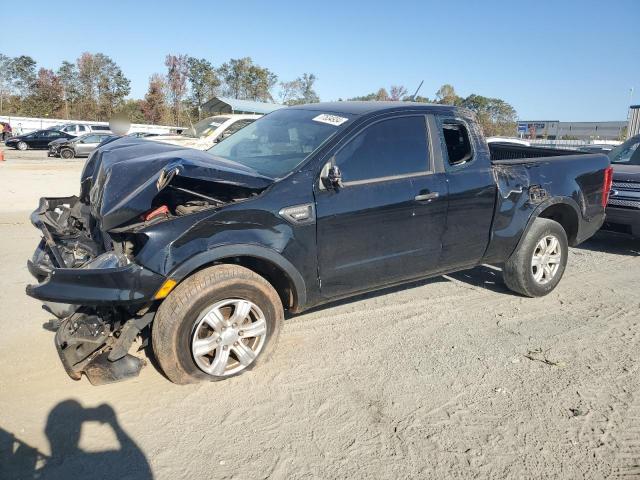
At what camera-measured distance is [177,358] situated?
126 inches

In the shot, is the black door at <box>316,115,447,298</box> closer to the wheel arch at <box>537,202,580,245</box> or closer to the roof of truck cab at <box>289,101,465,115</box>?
the roof of truck cab at <box>289,101,465,115</box>

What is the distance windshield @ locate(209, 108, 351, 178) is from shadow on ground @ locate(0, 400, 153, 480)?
201 cm

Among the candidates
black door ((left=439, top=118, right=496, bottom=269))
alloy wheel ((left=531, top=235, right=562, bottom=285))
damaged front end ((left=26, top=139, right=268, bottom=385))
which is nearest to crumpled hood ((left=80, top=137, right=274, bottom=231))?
damaged front end ((left=26, top=139, right=268, bottom=385))

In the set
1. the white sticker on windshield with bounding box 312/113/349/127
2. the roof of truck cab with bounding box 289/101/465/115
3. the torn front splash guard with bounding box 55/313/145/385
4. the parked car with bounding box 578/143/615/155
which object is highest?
the roof of truck cab with bounding box 289/101/465/115

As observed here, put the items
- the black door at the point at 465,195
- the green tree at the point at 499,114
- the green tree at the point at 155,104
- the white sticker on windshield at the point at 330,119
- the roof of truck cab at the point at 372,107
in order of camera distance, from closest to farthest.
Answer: the white sticker on windshield at the point at 330,119 → the roof of truck cab at the point at 372,107 → the black door at the point at 465,195 → the green tree at the point at 155,104 → the green tree at the point at 499,114

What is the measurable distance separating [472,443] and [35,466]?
2394 millimetres

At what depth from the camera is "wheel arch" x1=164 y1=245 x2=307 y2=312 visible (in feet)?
10.3

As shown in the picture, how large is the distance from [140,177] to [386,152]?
6.23 feet

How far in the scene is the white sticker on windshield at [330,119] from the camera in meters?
3.93

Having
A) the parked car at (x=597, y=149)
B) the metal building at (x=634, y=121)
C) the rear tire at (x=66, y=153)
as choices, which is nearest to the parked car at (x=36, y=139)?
the rear tire at (x=66, y=153)

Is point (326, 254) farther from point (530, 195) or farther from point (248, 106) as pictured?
point (248, 106)

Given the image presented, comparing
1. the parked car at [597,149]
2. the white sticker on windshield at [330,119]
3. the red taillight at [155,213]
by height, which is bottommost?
the parked car at [597,149]

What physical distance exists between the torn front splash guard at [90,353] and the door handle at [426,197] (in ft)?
8.02

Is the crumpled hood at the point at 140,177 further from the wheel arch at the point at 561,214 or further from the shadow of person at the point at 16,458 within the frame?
the wheel arch at the point at 561,214
